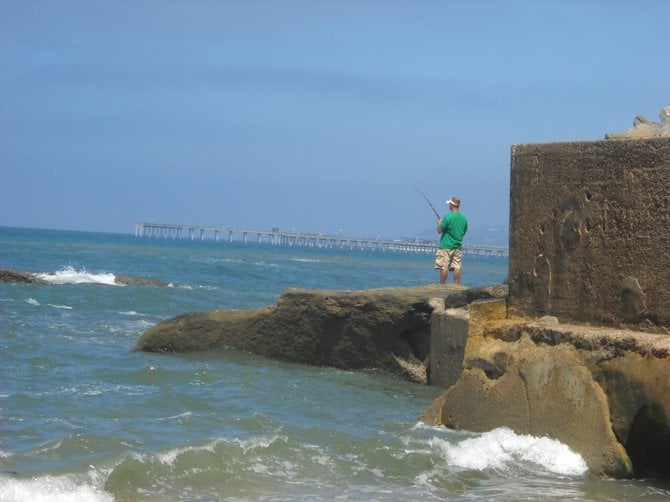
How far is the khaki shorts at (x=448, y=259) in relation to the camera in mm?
12680

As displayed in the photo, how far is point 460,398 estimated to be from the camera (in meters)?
6.91

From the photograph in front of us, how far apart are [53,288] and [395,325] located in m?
13.8

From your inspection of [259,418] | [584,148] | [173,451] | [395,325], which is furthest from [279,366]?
[584,148]

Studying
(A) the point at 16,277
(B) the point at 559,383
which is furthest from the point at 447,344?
(A) the point at 16,277

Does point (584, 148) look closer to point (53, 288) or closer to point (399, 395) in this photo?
point (399, 395)

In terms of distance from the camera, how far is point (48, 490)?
5.69 meters

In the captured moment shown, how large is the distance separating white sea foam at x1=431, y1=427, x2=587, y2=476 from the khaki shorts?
242 inches

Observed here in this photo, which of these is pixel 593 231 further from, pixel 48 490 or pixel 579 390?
pixel 48 490

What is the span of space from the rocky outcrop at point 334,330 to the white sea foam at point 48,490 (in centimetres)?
473

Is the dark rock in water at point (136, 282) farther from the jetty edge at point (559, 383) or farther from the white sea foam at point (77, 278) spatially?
the jetty edge at point (559, 383)

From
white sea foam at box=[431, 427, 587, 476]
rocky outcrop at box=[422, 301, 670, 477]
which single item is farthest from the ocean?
rocky outcrop at box=[422, 301, 670, 477]

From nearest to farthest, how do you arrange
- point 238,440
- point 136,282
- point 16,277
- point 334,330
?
point 238,440, point 334,330, point 16,277, point 136,282

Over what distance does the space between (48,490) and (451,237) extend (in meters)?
7.70

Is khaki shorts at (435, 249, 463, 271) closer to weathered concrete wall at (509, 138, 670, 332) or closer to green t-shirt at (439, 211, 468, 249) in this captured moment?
green t-shirt at (439, 211, 468, 249)
